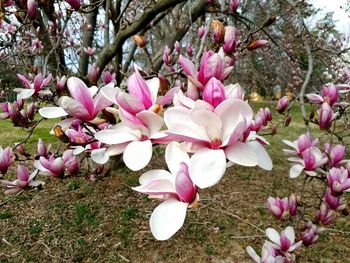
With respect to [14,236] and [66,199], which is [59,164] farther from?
[66,199]

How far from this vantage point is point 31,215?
3.64m

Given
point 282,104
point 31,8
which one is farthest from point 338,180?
point 31,8

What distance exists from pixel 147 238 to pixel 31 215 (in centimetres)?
127

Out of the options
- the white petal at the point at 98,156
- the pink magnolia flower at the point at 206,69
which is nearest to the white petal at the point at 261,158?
the pink magnolia flower at the point at 206,69

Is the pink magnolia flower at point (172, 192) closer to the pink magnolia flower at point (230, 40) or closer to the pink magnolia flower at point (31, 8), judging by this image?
the pink magnolia flower at point (230, 40)

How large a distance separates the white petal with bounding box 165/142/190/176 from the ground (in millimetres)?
1974

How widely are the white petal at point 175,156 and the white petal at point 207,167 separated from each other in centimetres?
6

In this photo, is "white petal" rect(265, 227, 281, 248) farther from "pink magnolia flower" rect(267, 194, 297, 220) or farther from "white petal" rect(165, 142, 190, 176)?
"white petal" rect(165, 142, 190, 176)

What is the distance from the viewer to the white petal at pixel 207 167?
24.0 inches

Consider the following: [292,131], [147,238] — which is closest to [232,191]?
[147,238]

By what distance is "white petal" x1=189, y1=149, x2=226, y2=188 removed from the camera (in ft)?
2.00

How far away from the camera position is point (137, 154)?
27.7 inches

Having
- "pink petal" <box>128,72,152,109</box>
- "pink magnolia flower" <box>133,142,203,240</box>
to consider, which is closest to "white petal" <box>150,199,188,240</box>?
"pink magnolia flower" <box>133,142,203,240</box>

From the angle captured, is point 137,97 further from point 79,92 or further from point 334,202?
point 334,202
